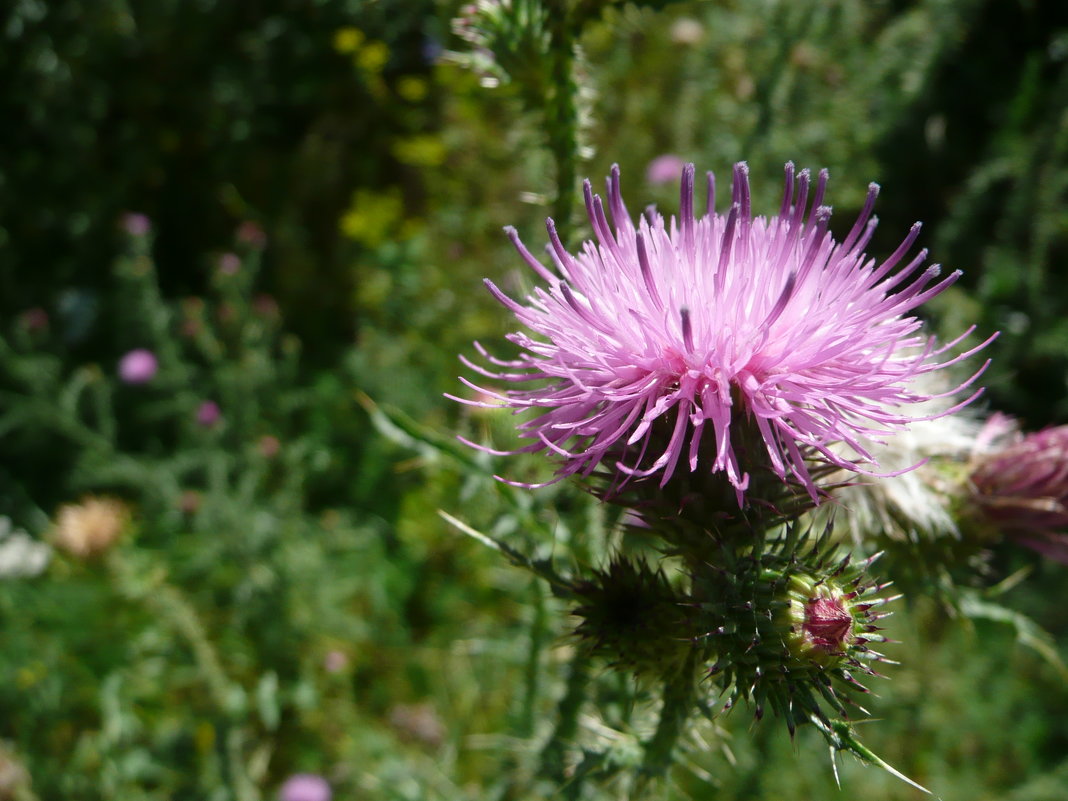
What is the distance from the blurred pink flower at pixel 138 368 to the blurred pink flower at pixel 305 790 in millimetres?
2200

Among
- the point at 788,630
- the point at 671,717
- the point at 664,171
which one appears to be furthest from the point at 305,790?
the point at 664,171

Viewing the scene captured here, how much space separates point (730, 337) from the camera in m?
1.40

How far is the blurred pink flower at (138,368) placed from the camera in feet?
14.0

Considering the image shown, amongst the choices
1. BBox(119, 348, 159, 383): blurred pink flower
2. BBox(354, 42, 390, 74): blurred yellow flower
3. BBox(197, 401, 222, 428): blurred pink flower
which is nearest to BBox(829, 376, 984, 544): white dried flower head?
BBox(197, 401, 222, 428): blurred pink flower

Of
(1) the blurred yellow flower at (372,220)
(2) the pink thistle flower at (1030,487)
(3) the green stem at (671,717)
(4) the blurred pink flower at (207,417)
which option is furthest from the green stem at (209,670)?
(2) the pink thistle flower at (1030,487)

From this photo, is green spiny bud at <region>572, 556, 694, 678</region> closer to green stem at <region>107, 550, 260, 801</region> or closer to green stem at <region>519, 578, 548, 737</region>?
green stem at <region>519, 578, 548, 737</region>

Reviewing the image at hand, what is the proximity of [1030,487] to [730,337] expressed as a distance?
1085 millimetres

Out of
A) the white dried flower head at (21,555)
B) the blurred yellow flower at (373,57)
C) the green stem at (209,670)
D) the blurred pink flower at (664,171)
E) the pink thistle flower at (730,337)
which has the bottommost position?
the white dried flower head at (21,555)

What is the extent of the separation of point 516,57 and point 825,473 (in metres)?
1.15

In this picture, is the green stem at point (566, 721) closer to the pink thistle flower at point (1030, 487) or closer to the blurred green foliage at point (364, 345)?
the blurred green foliage at point (364, 345)

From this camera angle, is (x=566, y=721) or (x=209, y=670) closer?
(x=566, y=721)


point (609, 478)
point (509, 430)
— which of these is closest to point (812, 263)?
point (609, 478)

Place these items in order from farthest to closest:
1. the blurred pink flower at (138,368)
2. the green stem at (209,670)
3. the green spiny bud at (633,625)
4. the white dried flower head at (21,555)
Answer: the blurred pink flower at (138,368) < the white dried flower head at (21,555) < the green stem at (209,670) < the green spiny bud at (633,625)

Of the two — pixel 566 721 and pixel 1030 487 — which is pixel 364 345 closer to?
pixel 566 721
